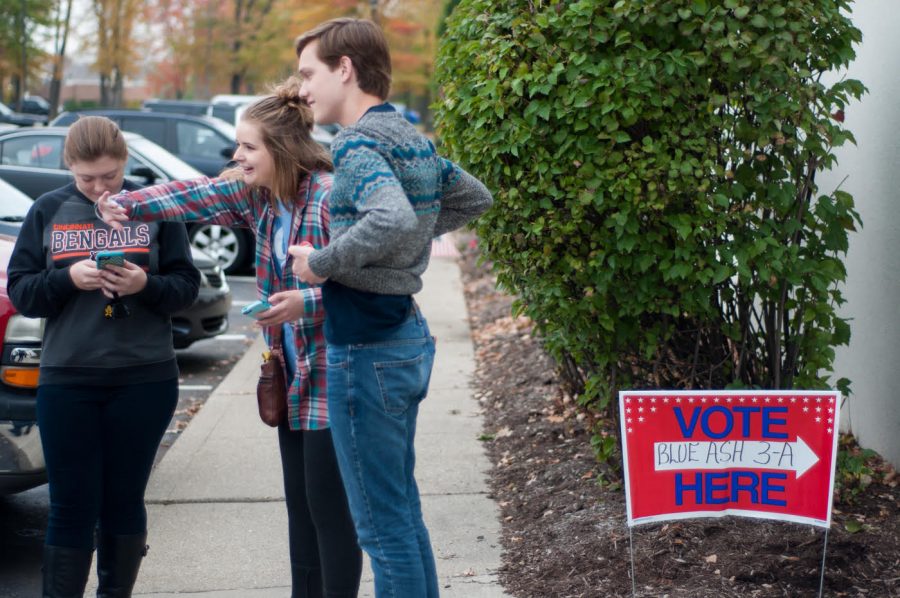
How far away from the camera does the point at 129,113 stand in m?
14.8

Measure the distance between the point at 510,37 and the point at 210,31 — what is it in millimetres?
43483

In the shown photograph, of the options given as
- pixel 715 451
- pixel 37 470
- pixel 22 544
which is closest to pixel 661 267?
pixel 715 451

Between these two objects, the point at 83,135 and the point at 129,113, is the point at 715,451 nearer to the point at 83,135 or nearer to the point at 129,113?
the point at 83,135

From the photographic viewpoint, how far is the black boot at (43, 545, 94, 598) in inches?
145

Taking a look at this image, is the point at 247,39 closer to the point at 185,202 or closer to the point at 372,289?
the point at 185,202

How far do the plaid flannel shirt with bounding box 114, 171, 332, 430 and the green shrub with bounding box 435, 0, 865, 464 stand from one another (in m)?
1.21

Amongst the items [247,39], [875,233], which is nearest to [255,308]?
[875,233]

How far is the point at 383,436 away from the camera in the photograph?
3.03 meters

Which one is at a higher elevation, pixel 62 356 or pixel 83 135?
pixel 83 135

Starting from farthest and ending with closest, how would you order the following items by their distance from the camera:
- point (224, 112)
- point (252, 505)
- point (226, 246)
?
point (224, 112) < point (226, 246) < point (252, 505)

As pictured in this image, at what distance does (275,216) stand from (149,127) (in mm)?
12130

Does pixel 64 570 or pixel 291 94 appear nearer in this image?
pixel 291 94

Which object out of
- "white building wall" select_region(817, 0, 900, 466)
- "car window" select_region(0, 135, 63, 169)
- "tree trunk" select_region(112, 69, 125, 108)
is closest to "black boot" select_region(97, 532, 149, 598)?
"white building wall" select_region(817, 0, 900, 466)

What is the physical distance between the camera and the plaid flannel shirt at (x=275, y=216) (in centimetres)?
326
